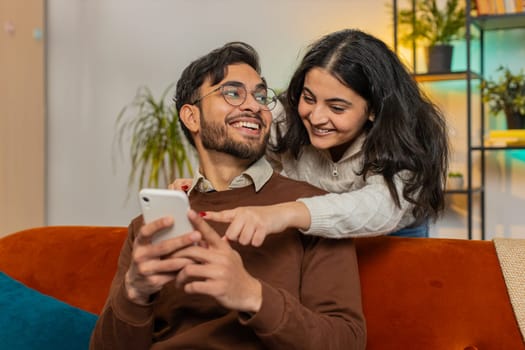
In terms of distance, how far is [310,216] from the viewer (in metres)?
1.42

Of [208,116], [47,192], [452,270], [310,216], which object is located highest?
[208,116]

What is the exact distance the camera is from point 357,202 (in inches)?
60.0

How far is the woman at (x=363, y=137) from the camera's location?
1.58m

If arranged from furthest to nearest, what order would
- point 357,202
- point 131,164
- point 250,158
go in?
1. point 131,164
2. point 250,158
3. point 357,202

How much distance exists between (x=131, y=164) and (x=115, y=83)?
1.92ft

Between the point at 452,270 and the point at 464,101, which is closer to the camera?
the point at 452,270

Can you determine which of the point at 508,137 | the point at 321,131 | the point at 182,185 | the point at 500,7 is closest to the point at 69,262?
the point at 182,185

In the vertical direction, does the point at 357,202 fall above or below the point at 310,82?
Answer: below

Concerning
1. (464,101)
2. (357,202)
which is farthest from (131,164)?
(357,202)

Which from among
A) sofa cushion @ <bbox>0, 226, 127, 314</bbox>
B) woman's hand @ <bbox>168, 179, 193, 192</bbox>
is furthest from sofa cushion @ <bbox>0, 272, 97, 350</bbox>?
woman's hand @ <bbox>168, 179, 193, 192</bbox>

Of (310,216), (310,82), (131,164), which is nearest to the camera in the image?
(310,216)

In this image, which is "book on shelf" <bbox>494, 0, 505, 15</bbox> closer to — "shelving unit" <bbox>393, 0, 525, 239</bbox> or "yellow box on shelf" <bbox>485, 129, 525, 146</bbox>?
"shelving unit" <bbox>393, 0, 525, 239</bbox>

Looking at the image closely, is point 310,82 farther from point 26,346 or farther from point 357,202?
point 26,346

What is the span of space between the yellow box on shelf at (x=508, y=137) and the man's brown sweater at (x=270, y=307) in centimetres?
255
